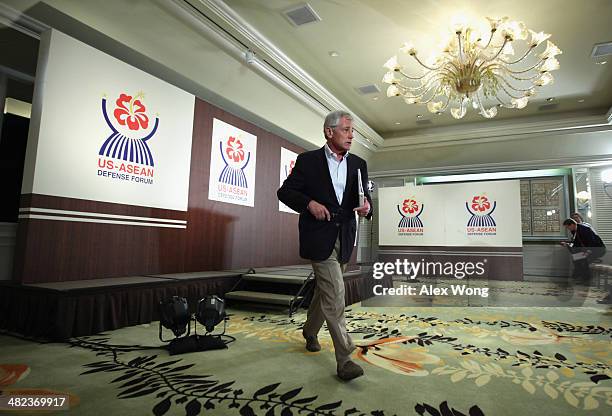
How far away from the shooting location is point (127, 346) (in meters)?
2.44

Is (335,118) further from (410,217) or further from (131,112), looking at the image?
(410,217)

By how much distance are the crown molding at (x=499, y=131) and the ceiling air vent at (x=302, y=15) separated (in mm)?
4978

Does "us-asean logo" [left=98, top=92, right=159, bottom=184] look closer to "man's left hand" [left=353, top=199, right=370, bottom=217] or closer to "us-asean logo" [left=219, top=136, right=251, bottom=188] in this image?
"us-asean logo" [left=219, top=136, right=251, bottom=188]

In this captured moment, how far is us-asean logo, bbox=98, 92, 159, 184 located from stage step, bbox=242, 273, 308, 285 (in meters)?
1.61

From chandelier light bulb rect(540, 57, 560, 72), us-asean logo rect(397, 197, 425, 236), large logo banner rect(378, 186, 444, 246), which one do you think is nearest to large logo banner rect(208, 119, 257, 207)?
chandelier light bulb rect(540, 57, 560, 72)

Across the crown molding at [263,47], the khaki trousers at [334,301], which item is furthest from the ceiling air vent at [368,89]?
the khaki trousers at [334,301]

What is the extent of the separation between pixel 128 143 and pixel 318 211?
2.87 m

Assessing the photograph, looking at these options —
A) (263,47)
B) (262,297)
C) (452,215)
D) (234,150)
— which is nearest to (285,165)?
(234,150)

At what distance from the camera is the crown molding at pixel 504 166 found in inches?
298

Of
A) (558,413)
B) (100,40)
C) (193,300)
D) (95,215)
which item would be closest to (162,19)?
(100,40)

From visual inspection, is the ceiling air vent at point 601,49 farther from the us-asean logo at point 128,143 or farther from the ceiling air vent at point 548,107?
the us-asean logo at point 128,143

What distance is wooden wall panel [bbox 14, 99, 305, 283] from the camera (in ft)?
10.4

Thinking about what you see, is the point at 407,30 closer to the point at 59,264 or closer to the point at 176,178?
the point at 176,178

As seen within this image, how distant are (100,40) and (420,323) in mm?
4167
